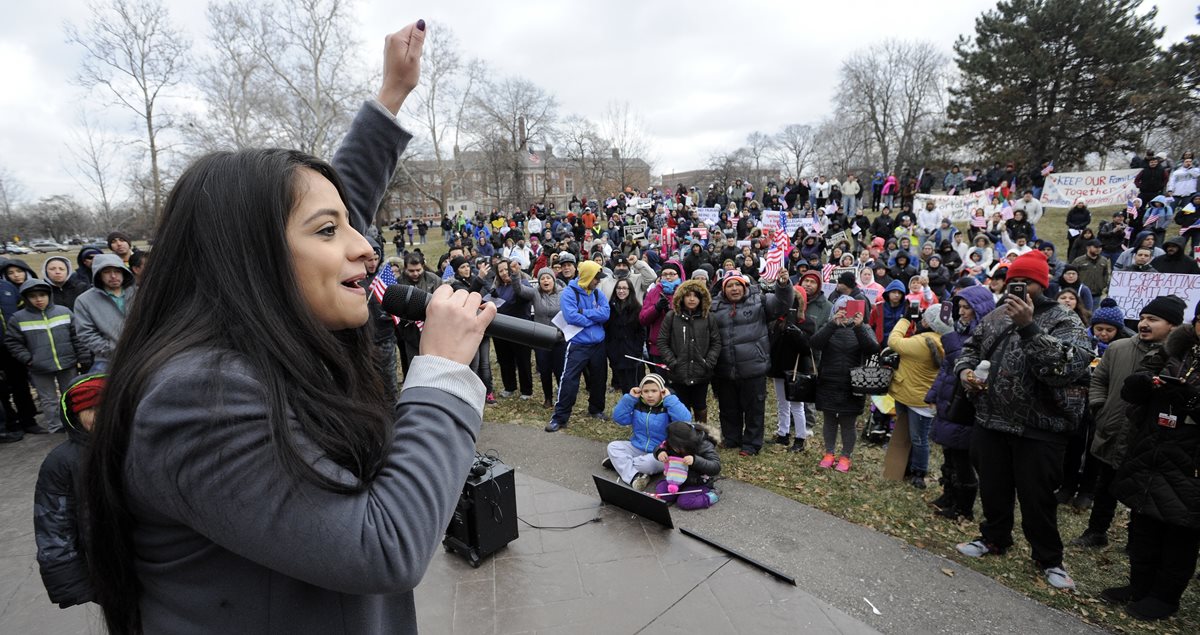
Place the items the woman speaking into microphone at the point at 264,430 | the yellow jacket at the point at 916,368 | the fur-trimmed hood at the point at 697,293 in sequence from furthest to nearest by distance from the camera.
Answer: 1. the fur-trimmed hood at the point at 697,293
2. the yellow jacket at the point at 916,368
3. the woman speaking into microphone at the point at 264,430

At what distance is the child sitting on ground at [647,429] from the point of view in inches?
222

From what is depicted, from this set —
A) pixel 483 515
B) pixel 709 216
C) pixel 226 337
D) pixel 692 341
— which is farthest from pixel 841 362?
pixel 709 216

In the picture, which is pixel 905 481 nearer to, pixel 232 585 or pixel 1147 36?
pixel 232 585

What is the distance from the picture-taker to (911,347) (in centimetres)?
571

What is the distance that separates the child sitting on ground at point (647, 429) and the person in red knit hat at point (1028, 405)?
2.53m

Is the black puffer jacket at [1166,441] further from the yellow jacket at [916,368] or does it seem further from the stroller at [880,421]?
the stroller at [880,421]

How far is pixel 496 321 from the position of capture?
1377mm

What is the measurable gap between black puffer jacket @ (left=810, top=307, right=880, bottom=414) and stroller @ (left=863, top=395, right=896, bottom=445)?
3.46ft

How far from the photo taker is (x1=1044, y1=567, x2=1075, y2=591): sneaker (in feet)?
13.0

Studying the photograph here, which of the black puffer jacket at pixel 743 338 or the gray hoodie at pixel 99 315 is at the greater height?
the gray hoodie at pixel 99 315

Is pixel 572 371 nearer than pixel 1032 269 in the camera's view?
No

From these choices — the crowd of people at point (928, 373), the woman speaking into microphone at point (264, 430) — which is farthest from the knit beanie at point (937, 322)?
the woman speaking into microphone at point (264, 430)

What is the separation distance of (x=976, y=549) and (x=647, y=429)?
2.87m

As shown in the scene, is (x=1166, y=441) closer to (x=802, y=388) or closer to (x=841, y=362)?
(x=841, y=362)
